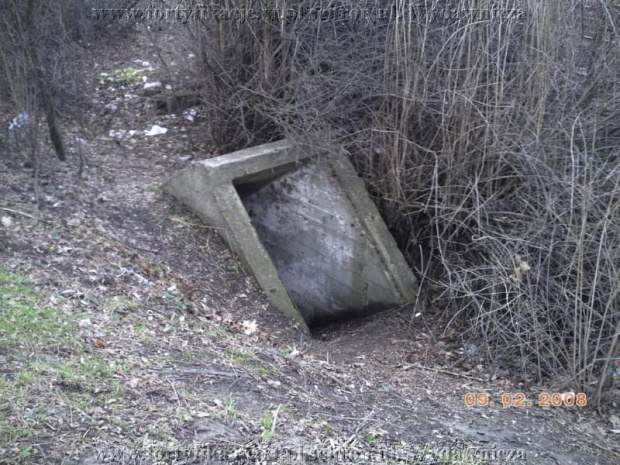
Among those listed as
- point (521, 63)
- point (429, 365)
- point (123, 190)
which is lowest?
point (429, 365)

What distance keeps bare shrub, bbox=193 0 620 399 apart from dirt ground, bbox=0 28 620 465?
A: 1.59 feet

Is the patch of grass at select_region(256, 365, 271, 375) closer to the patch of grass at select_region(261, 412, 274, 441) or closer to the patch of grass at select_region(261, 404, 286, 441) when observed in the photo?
the patch of grass at select_region(261, 404, 286, 441)

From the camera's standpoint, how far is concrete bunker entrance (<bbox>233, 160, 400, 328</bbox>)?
6238mm

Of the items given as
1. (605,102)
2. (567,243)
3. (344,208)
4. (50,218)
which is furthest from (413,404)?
(50,218)

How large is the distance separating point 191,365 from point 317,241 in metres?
2.64

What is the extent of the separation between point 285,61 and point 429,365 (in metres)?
3.12

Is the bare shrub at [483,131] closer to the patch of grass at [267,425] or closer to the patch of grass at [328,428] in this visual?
the patch of grass at [328,428]

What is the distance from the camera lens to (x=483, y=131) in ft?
18.0

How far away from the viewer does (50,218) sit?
5422 millimetres

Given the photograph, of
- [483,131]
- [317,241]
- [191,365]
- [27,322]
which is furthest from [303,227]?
[27,322]

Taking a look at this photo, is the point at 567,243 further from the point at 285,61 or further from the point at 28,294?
the point at 28,294
